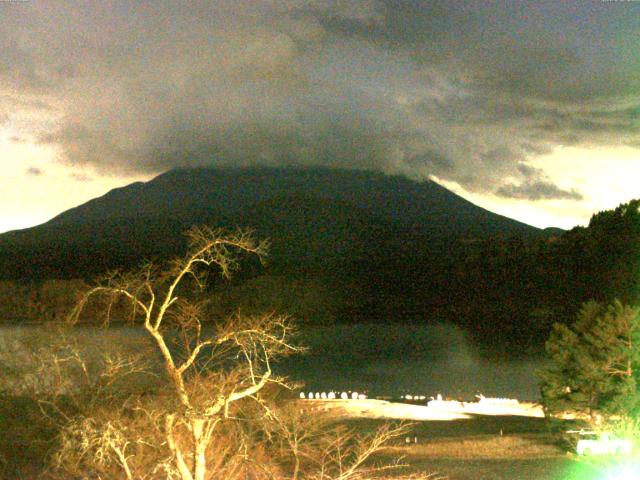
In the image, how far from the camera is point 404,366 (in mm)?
39719

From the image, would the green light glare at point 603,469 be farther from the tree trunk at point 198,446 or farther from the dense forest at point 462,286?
the dense forest at point 462,286

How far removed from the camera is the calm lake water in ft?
106

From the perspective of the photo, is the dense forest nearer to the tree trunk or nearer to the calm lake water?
the calm lake water

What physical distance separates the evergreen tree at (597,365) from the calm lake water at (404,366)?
36.6ft

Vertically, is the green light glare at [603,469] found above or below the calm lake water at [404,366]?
above

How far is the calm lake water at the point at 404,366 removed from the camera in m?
32.3

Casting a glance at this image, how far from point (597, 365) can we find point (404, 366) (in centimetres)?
2510

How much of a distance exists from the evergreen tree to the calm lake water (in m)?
11.2

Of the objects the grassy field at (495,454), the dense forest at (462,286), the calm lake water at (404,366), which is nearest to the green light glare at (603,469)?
the grassy field at (495,454)

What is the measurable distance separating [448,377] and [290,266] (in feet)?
150

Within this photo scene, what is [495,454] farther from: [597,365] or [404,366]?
[404,366]

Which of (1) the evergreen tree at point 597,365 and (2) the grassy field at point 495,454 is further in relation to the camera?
(1) the evergreen tree at point 597,365

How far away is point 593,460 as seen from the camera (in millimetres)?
12555

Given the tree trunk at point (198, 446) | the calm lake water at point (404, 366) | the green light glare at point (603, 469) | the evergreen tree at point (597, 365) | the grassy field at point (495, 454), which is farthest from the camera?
the calm lake water at point (404, 366)
